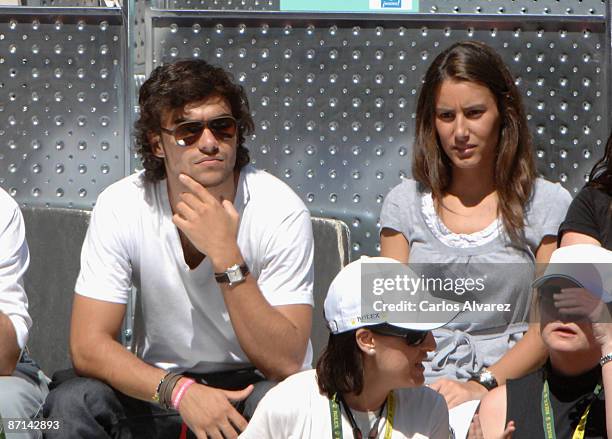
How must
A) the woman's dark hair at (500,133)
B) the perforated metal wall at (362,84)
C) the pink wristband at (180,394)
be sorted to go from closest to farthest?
the pink wristband at (180,394) → the woman's dark hair at (500,133) → the perforated metal wall at (362,84)

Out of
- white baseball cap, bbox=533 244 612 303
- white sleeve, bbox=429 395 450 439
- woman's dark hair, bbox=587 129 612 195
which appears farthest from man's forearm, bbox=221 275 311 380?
woman's dark hair, bbox=587 129 612 195

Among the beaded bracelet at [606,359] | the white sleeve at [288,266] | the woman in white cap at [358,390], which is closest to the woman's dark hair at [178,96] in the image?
the white sleeve at [288,266]

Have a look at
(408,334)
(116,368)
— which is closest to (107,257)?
(116,368)

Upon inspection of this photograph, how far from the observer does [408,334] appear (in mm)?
2744

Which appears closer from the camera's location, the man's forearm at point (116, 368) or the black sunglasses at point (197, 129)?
the man's forearm at point (116, 368)

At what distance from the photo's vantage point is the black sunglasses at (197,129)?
326 cm

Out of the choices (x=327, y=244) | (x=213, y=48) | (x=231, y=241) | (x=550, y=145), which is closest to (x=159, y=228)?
(x=231, y=241)

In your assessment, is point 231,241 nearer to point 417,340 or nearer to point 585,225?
point 417,340

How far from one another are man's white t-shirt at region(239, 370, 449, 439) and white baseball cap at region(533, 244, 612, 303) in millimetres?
445

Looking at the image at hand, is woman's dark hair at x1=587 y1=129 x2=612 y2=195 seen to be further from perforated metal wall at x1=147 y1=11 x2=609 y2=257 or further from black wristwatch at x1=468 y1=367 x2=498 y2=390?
perforated metal wall at x1=147 y1=11 x2=609 y2=257

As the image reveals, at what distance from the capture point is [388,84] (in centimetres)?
420

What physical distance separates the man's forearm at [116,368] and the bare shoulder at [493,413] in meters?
0.88

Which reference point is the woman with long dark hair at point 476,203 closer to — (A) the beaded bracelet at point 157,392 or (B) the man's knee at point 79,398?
(A) the beaded bracelet at point 157,392

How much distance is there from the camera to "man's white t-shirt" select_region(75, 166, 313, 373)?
328cm
